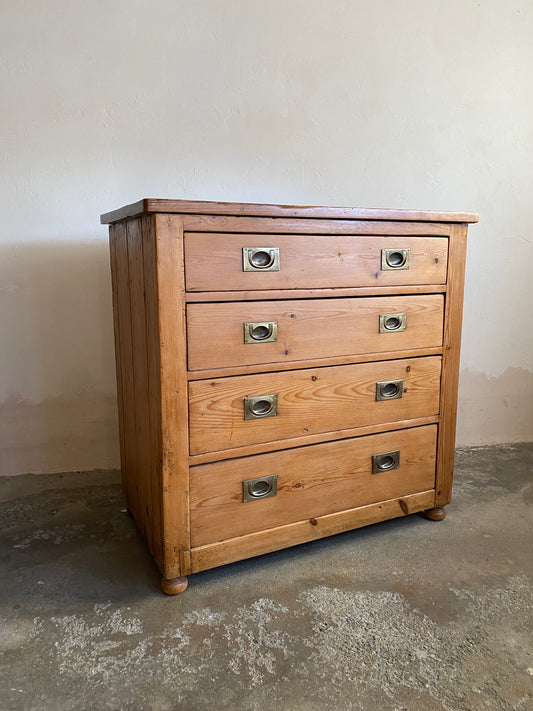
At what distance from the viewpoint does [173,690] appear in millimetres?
1062

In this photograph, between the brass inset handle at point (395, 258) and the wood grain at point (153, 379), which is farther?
the brass inset handle at point (395, 258)

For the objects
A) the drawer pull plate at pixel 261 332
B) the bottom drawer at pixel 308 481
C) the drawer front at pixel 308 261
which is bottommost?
the bottom drawer at pixel 308 481

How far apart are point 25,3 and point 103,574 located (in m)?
1.80

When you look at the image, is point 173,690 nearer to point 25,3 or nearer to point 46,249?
point 46,249

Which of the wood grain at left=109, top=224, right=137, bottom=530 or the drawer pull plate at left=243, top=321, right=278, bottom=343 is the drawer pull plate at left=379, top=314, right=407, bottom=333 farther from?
the wood grain at left=109, top=224, right=137, bottom=530

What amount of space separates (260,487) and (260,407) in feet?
0.75

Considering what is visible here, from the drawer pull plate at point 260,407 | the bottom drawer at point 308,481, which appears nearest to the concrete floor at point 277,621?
the bottom drawer at point 308,481

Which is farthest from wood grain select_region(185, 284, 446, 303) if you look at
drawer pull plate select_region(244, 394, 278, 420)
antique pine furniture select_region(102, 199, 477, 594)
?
drawer pull plate select_region(244, 394, 278, 420)

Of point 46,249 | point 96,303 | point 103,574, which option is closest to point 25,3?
point 46,249

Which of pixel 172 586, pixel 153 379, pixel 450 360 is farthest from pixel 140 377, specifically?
pixel 450 360

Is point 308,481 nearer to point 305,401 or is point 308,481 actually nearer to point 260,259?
point 305,401

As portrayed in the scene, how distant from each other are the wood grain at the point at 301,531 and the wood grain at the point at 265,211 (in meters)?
0.86

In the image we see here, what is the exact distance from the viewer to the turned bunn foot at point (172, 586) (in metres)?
1.35

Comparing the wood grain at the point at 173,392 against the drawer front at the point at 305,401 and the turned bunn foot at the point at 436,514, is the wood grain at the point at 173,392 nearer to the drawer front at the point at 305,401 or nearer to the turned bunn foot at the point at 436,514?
the drawer front at the point at 305,401
